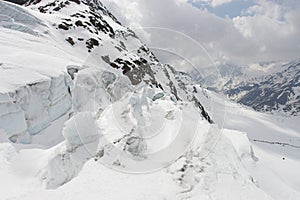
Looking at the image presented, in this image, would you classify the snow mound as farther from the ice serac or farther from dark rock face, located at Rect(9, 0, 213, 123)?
the ice serac

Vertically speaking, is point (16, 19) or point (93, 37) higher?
point (93, 37)

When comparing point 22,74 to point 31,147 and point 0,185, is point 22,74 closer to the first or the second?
point 31,147

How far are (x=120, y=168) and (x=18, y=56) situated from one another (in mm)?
17246

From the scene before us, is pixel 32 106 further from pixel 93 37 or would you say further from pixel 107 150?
pixel 93 37

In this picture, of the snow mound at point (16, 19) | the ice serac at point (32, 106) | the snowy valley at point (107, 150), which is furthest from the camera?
the snow mound at point (16, 19)

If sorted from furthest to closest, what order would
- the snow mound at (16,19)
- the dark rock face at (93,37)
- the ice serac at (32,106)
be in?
the dark rock face at (93,37), the snow mound at (16,19), the ice serac at (32,106)

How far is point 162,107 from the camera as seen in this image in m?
23.3

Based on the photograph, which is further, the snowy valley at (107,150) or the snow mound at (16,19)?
the snow mound at (16,19)

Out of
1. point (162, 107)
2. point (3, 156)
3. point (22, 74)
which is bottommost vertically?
point (3, 156)

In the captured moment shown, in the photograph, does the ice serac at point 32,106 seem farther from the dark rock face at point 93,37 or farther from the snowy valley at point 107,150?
the dark rock face at point 93,37

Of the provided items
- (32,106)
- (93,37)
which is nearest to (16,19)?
(93,37)

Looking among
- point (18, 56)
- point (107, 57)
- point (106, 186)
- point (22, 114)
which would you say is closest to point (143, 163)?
point (106, 186)

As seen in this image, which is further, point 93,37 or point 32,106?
point 93,37

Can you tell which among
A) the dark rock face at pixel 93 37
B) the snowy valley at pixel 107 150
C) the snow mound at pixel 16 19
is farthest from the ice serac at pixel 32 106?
the dark rock face at pixel 93 37
